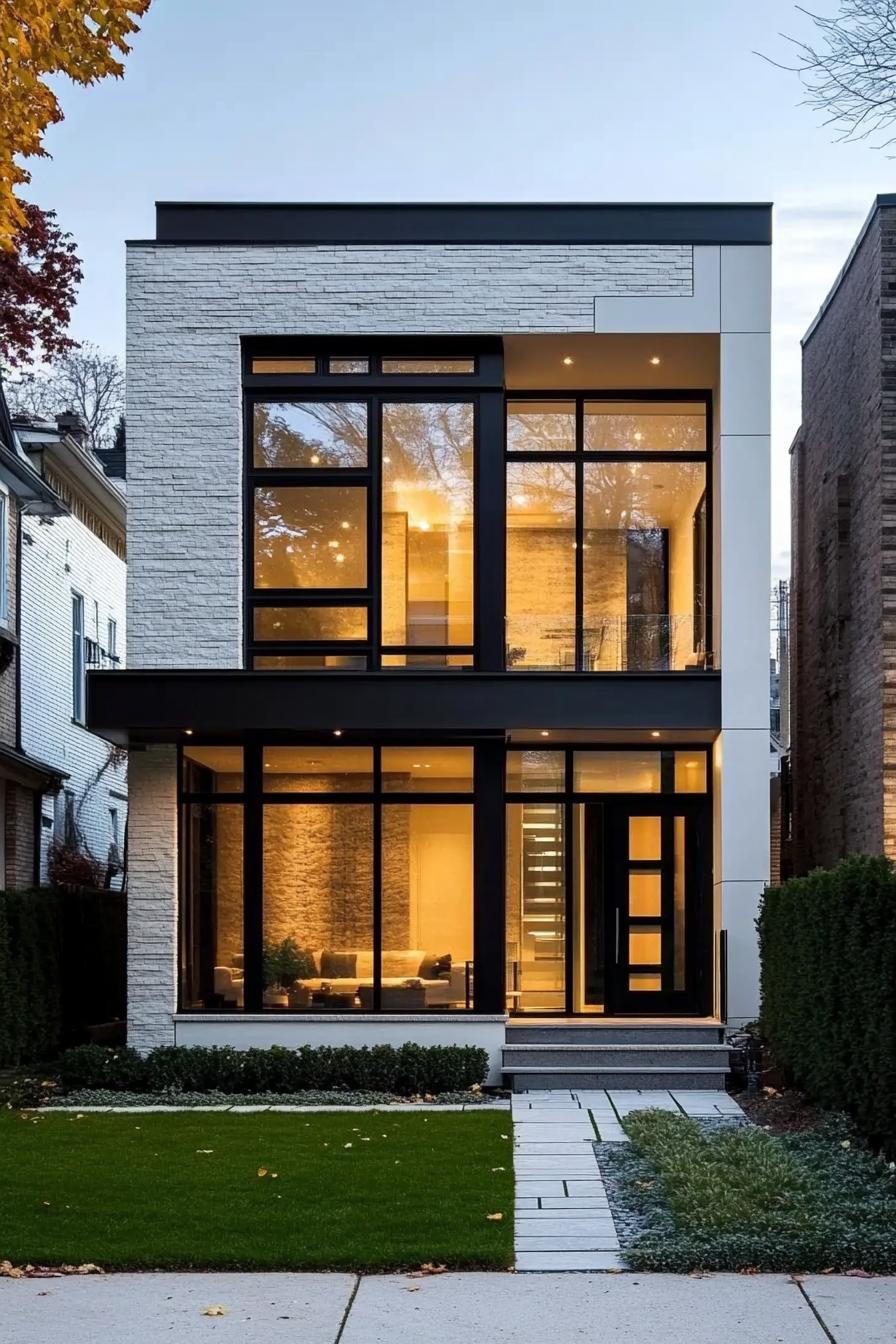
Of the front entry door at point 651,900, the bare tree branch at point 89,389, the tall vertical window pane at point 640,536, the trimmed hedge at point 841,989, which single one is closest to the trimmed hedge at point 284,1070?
the front entry door at point 651,900

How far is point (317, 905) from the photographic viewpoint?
15.5 metres

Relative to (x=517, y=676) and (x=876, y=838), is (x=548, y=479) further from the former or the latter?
(x=876, y=838)

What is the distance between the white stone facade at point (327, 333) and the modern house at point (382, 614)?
26 mm

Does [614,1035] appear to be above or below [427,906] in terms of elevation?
below

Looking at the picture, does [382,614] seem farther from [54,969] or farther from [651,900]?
[54,969]

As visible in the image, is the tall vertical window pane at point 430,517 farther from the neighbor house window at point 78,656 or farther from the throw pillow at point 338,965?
the neighbor house window at point 78,656

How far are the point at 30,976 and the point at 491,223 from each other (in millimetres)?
9509

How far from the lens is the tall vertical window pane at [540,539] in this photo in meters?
16.6

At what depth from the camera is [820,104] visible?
9453 mm

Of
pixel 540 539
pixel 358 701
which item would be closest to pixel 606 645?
pixel 540 539

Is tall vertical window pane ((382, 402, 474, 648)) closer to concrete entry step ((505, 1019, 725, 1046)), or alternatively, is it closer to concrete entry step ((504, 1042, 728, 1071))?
concrete entry step ((505, 1019, 725, 1046))

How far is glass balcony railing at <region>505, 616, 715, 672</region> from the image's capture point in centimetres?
1579

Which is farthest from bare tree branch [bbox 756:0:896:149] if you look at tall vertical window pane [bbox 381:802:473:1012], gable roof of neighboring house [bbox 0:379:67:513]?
gable roof of neighboring house [bbox 0:379:67:513]

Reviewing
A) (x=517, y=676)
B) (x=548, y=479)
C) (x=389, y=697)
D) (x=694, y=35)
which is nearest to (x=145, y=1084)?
(x=389, y=697)
